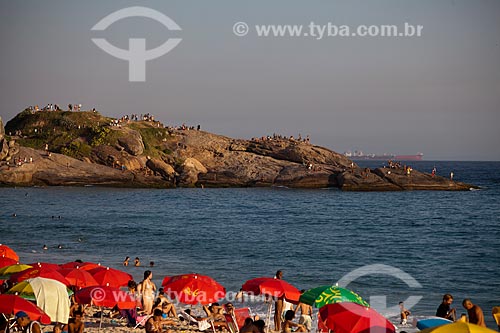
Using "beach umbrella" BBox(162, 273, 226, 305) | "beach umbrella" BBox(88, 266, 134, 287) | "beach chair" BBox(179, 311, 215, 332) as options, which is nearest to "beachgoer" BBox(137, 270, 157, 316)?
"beach umbrella" BBox(88, 266, 134, 287)

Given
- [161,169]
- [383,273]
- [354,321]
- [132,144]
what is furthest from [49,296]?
[132,144]

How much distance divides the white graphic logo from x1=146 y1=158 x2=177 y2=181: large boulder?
2016 inches

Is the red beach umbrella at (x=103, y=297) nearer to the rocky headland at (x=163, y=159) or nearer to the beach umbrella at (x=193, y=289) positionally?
the beach umbrella at (x=193, y=289)

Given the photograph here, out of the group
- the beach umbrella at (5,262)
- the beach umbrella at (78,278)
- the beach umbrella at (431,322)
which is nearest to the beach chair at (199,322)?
the beach umbrella at (78,278)

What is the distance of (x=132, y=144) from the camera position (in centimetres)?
8431

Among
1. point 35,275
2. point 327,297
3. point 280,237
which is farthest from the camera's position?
point 280,237

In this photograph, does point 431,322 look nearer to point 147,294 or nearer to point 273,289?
point 273,289

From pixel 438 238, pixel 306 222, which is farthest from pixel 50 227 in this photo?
pixel 438 238

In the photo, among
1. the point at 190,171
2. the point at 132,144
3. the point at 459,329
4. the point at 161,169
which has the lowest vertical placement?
the point at 459,329

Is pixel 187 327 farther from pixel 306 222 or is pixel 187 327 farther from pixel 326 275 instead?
→ pixel 306 222

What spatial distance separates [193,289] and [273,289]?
216 cm

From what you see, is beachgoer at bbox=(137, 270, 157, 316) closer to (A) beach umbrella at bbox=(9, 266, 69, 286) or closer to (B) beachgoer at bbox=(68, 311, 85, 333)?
(A) beach umbrella at bbox=(9, 266, 69, 286)

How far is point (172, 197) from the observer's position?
72.5 meters

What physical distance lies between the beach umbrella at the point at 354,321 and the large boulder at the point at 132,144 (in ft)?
234
